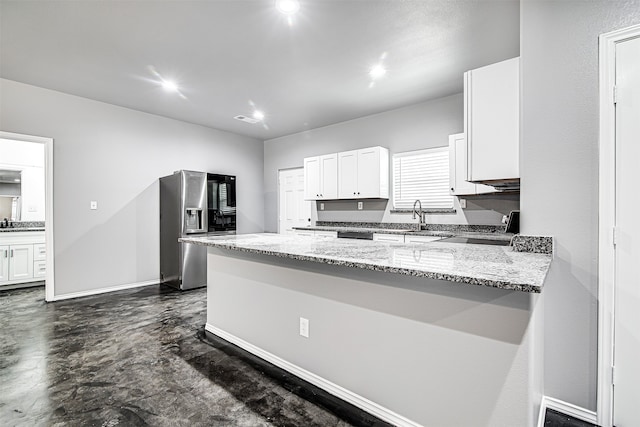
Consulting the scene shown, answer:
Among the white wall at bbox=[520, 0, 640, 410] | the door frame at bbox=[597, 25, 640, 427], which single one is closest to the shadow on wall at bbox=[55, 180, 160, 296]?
the white wall at bbox=[520, 0, 640, 410]

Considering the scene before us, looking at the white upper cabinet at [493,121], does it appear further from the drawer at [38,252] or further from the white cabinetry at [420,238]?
the drawer at [38,252]

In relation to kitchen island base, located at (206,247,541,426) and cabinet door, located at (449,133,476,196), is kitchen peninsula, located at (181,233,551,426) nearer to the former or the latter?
kitchen island base, located at (206,247,541,426)

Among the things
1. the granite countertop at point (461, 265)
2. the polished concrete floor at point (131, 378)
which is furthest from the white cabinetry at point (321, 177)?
the granite countertop at point (461, 265)

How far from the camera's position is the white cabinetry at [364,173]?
457 cm

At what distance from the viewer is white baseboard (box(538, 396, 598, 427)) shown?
1.68 meters

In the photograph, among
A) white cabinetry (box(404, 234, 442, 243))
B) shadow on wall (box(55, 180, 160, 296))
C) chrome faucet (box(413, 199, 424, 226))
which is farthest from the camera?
chrome faucet (box(413, 199, 424, 226))

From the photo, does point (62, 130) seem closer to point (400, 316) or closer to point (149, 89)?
point (149, 89)

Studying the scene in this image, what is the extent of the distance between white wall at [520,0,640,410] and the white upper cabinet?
18 centimetres

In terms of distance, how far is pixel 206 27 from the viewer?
255cm

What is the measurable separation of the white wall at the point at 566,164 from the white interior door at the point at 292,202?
4.39 metres

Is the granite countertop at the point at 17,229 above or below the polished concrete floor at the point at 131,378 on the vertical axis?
above

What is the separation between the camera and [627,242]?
1.59m

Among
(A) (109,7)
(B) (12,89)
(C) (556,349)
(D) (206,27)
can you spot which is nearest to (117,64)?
(A) (109,7)

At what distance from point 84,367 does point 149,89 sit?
10.3ft
